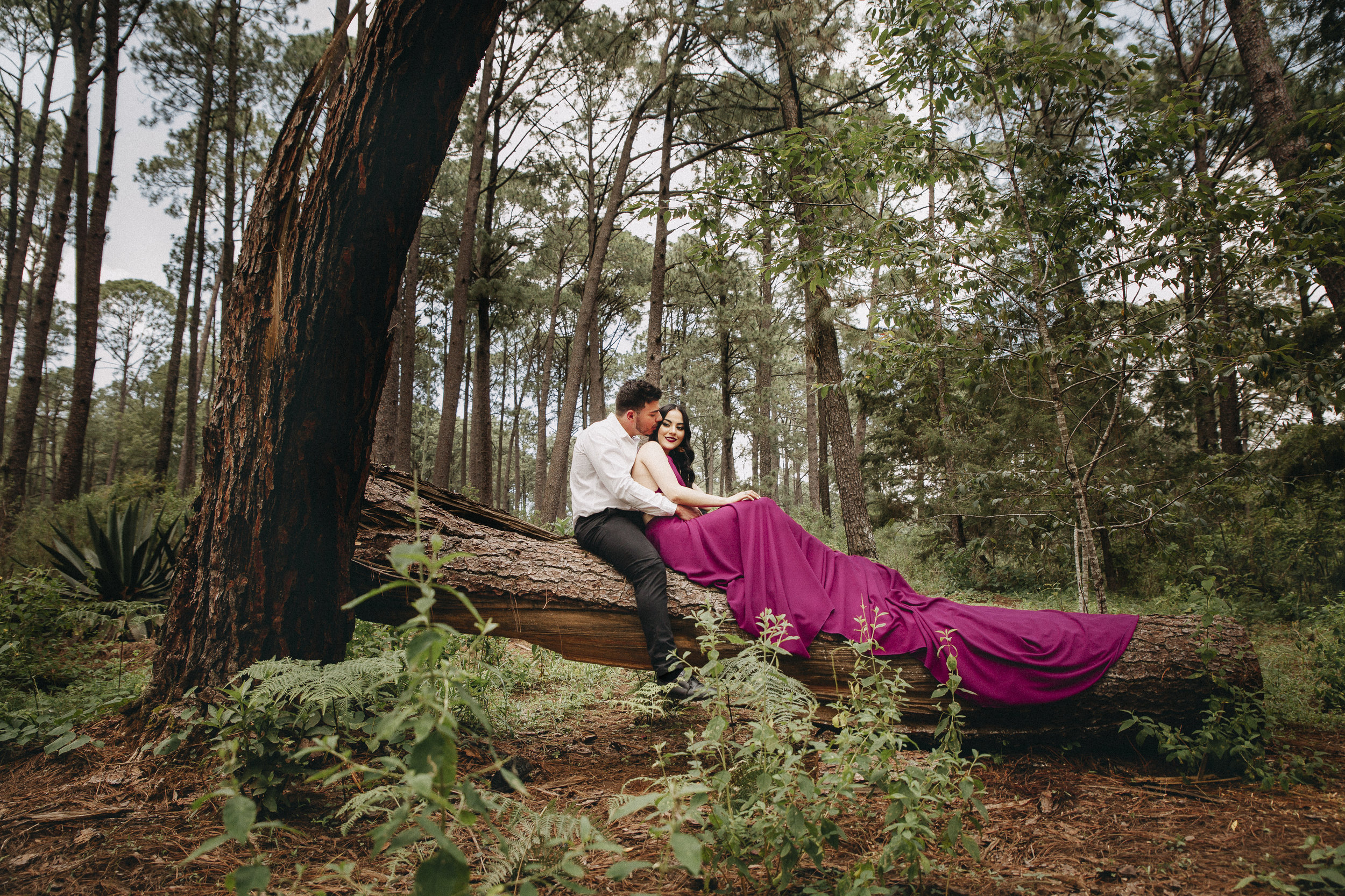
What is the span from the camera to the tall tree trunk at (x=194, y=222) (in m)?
12.5

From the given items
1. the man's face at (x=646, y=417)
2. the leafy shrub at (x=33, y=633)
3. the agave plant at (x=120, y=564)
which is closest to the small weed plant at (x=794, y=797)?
the man's face at (x=646, y=417)

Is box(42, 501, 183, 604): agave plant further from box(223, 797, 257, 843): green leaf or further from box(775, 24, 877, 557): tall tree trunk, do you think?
box(775, 24, 877, 557): tall tree trunk

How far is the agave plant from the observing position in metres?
5.25

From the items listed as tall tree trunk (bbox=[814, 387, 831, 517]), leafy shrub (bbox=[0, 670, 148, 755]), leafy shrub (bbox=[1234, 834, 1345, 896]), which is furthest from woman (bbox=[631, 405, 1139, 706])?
tall tree trunk (bbox=[814, 387, 831, 517])

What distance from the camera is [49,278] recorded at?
8438mm

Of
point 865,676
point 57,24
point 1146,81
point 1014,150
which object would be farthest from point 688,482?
point 57,24

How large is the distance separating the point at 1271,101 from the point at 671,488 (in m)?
6.01

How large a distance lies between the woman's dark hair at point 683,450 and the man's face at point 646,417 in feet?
0.43

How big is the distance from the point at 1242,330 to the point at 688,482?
13.2 ft

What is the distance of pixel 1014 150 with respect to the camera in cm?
475

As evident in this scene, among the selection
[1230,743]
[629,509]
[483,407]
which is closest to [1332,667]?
[1230,743]

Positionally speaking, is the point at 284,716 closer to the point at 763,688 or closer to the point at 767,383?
the point at 763,688

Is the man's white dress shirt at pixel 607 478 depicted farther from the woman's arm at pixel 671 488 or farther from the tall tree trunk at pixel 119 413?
the tall tree trunk at pixel 119 413

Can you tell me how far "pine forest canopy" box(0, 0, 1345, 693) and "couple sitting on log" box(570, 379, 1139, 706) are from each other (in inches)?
31.3
